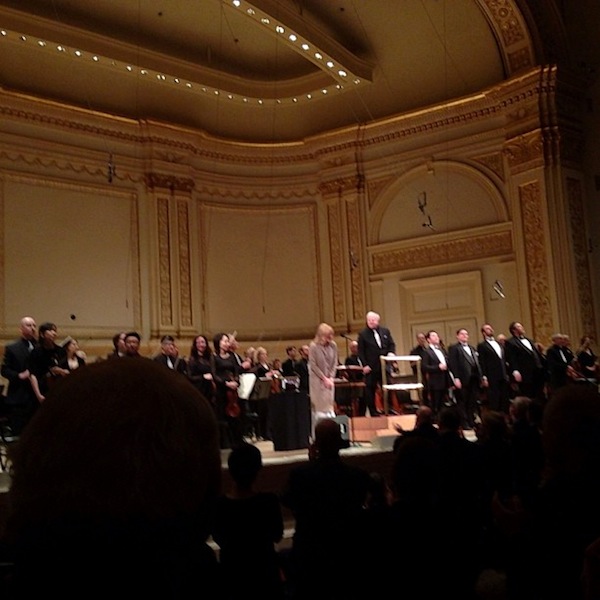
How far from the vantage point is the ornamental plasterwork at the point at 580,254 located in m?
12.2

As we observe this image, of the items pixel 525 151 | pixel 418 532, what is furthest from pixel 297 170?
pixel 418 532

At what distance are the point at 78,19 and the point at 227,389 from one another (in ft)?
24.6

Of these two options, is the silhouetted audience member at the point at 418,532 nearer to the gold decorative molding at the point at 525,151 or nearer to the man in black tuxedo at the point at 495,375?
the man in black tuxedo at the point at 495,375

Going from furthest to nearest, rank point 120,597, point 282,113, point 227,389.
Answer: point 282,113 → point 227,389 → point 120,597

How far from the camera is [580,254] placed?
41.0 ft

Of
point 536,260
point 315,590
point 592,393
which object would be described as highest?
point 536,260

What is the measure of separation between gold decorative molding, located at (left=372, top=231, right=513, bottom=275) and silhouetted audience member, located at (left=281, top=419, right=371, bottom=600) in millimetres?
10246

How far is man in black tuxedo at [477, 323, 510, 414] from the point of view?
10.4m

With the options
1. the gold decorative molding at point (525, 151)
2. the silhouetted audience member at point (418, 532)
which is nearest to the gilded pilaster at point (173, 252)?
the gold decorative molding at point (525, 151)

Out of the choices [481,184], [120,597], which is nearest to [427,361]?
[481,184]

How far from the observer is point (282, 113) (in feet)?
50.9

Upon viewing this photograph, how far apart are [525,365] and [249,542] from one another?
8.22 metres

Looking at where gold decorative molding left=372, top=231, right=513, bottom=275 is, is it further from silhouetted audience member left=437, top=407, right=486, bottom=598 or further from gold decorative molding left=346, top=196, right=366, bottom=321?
silhouetted audience member left=437, top=407, right=486, bottom=598

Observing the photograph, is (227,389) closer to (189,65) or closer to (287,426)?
(287,426)
